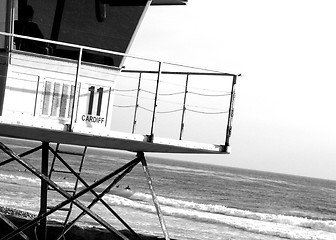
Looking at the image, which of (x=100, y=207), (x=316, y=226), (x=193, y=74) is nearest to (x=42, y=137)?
(x=193, y=74)

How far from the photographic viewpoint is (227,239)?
1264 inches

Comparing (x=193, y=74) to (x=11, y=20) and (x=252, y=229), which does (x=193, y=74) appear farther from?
(x=252, y=229)

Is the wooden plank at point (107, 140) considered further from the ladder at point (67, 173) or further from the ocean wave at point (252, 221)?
the ocean wave at point (252, 221)

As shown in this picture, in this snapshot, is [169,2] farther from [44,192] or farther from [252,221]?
[252,221]

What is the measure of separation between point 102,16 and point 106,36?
0.35m

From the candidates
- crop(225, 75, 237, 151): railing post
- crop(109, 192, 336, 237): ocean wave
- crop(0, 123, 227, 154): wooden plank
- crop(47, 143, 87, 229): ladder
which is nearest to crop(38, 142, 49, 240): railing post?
crop(47, 143, 87, 229): ladder

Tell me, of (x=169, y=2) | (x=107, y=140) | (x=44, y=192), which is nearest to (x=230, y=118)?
(x=107, y=140)

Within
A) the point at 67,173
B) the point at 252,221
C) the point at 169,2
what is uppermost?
the point at 169,2

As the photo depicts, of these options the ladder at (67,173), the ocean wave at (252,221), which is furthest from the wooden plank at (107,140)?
the ocean wave at (252,221)

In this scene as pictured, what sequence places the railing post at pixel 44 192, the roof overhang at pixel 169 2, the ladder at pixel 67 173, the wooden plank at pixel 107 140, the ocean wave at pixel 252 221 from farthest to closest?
the ocean wave at pixel 252 221, the ladder at pixel 67 173, the railing post at pixel 44 192, the roof overhang at pixel 169 2, the wooden plank at pixel 107 140

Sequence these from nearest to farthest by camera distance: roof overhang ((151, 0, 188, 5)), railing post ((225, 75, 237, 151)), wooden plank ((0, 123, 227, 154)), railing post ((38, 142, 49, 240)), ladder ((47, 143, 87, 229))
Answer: wooden plank ((0, 123, 227, 154)) → railing post ((225, 75, 237, 151)) → roof overhang ((151, 0, 188, 5)) → railing post ((38, 142, 49, 240)) → ladder ((47, 143, 87, 229))

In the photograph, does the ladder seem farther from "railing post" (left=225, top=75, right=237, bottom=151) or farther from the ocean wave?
the ocean wave

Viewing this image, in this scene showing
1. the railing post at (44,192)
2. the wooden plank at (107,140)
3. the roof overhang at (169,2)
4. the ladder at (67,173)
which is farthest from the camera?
the ladder at (67,173)

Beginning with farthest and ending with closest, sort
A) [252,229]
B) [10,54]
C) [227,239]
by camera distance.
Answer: [252,229]
[227,239]
[10,54]
